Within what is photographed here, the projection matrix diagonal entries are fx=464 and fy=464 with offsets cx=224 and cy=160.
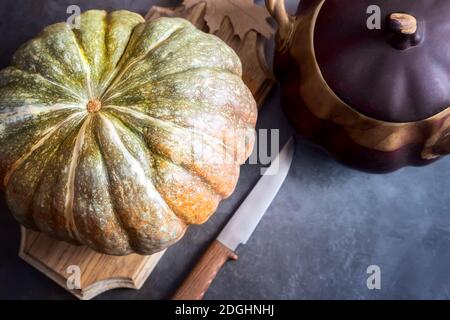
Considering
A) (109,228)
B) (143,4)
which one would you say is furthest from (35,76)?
(143,4)

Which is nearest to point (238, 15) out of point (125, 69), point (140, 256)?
point (125, 69)

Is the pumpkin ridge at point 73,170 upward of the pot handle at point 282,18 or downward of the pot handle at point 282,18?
downward

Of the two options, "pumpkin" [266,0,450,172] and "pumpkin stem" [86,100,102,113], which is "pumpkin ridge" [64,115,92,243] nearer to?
"pumpkin stem" [86,100,102,113]

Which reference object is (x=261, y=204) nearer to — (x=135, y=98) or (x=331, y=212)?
(x=331, y=212)


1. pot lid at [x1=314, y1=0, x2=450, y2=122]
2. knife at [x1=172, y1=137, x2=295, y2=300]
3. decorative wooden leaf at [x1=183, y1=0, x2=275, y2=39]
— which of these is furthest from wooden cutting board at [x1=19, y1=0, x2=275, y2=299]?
pot lid at [x1=314, y1=0, x2=450, y2=122]

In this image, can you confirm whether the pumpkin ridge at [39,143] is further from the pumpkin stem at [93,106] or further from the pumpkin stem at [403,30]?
the pumpkin stem at [403,30]

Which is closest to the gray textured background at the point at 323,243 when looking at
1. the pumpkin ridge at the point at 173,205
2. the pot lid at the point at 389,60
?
the pumpkin ridge at the point at 173,205

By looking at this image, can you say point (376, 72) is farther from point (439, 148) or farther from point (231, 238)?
point (231, 238)
